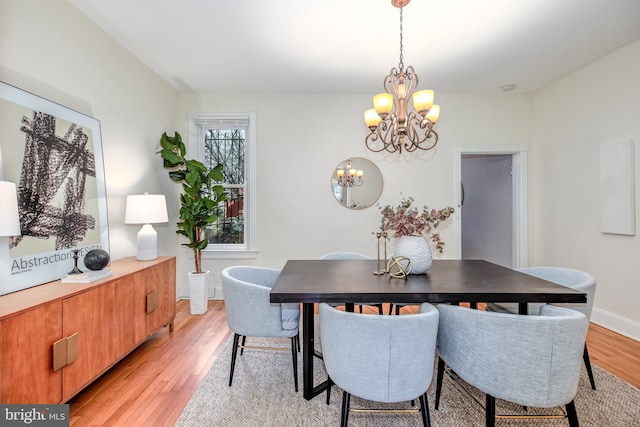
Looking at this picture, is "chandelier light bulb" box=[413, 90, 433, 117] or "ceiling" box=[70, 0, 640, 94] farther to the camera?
"ceiling" box=[70, 0, 640, 94]

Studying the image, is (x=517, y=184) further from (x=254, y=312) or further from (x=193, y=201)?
(x=193, y=201)

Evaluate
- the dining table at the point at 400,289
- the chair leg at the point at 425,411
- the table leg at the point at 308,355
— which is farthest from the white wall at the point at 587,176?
the table leg at the point at 308,355

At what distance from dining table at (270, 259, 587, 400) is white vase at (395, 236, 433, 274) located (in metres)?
0.06

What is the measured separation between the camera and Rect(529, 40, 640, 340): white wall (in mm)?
2807

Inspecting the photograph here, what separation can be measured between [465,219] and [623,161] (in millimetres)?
3301

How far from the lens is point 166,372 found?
2203 millimetres

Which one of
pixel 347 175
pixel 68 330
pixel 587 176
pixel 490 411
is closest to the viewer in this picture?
pixel 490 411

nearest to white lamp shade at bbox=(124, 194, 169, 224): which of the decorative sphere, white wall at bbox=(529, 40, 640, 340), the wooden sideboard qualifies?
the wooden sideboard

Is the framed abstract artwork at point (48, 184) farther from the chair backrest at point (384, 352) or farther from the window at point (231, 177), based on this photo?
the chair backrest at point (384, 352)

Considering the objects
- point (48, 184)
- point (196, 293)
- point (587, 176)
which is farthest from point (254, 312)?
point (587, 176)

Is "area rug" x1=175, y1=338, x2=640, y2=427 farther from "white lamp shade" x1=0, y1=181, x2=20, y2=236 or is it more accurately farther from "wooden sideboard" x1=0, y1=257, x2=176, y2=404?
"white lamp shade" x1=0, y1=181, x2=20, y2=236

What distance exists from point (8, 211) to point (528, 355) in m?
2.40

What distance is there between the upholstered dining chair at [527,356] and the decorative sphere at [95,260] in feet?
7.67

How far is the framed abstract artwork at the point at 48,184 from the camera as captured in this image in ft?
5.61
